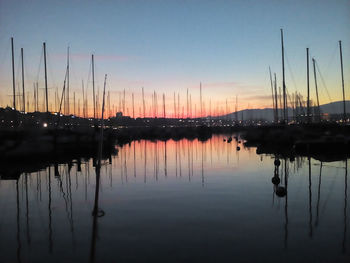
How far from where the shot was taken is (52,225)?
15.1 metres

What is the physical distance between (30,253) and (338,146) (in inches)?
1707

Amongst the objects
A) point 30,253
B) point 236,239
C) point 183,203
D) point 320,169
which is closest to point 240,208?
point 183,203

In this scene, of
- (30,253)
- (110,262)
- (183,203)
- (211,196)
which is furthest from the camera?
(211,196)

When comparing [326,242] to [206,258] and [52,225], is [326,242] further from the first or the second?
[52,225]

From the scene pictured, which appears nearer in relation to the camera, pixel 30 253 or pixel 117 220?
pixel 30 253

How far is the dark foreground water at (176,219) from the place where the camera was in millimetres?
11609

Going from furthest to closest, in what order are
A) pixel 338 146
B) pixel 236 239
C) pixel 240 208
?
pixel 338 146
pixel 240 208
pixel 236 239

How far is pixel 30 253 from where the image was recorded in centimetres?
1179

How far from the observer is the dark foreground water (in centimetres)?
1161

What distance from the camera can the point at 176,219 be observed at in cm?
1588

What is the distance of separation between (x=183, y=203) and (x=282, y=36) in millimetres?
42006

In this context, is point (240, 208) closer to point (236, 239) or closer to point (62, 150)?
point (236, 239)

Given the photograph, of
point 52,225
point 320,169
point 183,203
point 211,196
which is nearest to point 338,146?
point 320,169

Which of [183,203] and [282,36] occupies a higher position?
[282,36]
